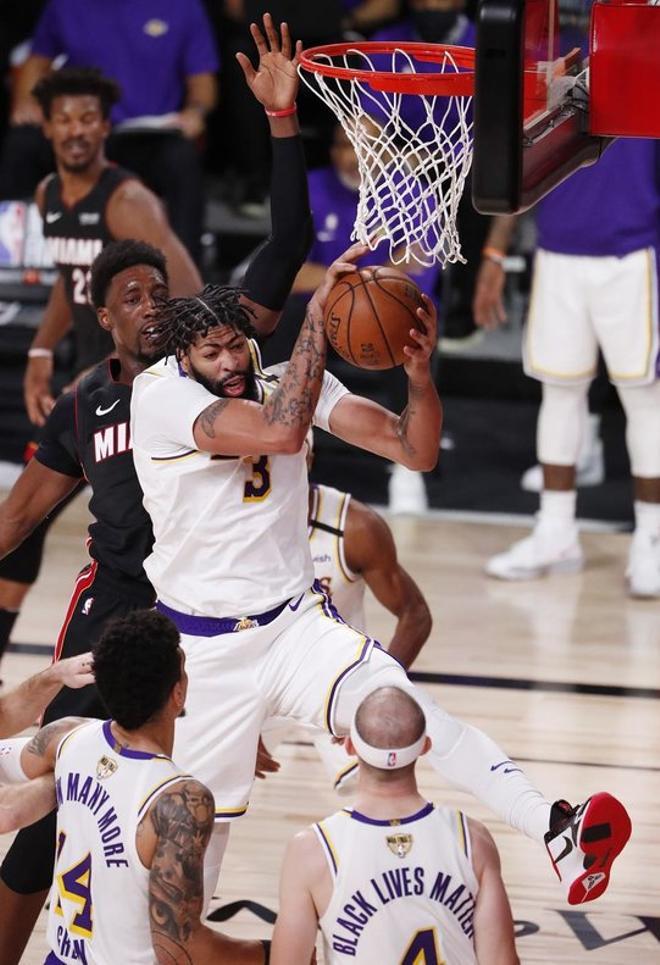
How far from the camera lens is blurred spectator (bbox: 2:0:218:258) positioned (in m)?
9.66

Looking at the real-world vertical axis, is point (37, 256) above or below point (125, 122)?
below

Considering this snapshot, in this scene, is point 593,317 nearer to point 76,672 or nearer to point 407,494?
point 407,494

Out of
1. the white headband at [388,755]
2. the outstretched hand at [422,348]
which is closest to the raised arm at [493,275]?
the outstretched hand at [422,348]

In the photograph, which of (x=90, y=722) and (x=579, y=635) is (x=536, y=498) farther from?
(x=90, y=722)

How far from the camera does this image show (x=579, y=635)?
23.5 feet

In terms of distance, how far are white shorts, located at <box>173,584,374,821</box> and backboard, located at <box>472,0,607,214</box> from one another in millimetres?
1091

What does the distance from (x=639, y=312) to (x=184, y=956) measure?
185 inches

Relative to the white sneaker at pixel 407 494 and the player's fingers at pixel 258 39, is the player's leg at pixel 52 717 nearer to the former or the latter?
the player's fingers at pixel 258 39

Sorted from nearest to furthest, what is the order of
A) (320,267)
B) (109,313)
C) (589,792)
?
(109,313)
(589,792)
(320,267)

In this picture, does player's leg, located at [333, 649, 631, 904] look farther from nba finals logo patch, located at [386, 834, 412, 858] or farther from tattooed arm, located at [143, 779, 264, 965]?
tattooed arm, located at [143, 779, 264, 965]

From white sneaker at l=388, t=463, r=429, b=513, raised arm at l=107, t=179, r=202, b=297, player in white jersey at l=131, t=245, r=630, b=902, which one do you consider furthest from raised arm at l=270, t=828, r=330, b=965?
white sneaker at l=388, t=463, r=429, b=513

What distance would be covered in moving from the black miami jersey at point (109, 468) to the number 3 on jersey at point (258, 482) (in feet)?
1.66

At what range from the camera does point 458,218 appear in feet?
32.3

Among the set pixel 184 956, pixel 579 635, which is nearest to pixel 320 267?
pixel 579 635
